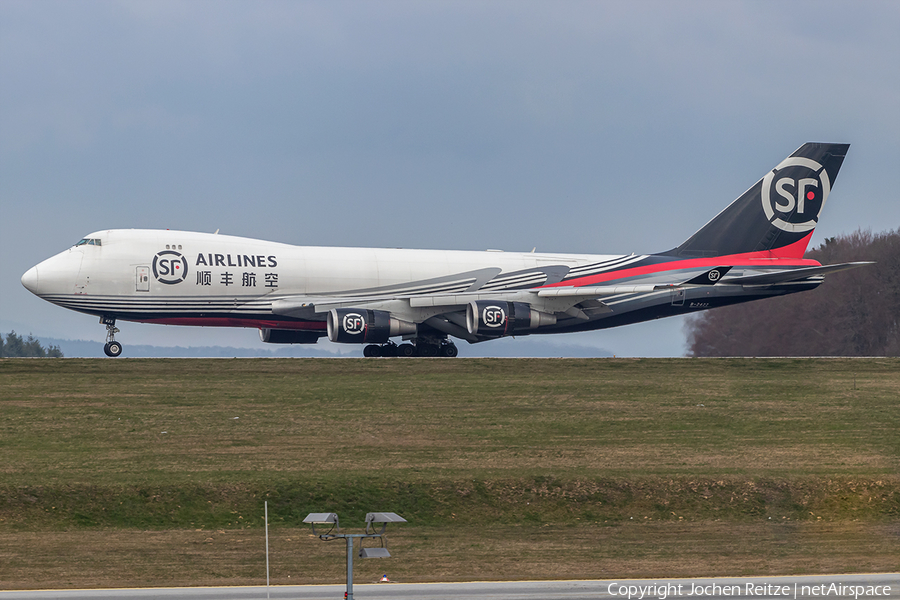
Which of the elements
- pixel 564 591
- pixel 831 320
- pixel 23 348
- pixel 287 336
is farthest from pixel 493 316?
pixel 23 348

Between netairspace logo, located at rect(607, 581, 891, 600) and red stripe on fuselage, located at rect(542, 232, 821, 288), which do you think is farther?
red stripe on fuselage, located at rect(542, 232, 821, 288)

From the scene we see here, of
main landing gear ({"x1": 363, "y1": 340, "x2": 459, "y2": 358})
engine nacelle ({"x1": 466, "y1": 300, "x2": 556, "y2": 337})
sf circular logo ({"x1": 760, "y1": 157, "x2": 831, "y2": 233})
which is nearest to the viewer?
engine nacelle ({"x1": 466, "y1": 300, "x2": 556, "y2": 337})

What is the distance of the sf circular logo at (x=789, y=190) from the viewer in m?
45.1

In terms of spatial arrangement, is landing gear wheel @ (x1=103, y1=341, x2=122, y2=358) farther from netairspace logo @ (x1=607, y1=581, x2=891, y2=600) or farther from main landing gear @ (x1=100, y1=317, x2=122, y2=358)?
netairspace logo @ (x1=607, y1=581, x2=891, y2=600)

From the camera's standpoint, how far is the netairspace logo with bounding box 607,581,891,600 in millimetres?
16875

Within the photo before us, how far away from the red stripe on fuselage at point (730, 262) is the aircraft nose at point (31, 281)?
21412 mm

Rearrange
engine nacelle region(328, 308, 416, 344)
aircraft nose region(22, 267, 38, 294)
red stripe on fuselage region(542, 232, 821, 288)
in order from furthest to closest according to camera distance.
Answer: red stripe on fuselage region(542, 232, 821, 288) < engine nacelle region(328, 308, 416, 344) < aircraft nose region(22, 267, 38, 294)

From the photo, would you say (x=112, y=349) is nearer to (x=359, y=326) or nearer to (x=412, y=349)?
(x=359, y=326)

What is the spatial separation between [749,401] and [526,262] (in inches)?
506

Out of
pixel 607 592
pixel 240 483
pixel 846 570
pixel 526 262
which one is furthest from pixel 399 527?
pixel 526 262

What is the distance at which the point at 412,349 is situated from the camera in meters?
42.7

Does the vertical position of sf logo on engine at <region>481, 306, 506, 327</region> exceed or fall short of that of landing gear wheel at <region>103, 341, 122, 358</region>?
it exceeds it

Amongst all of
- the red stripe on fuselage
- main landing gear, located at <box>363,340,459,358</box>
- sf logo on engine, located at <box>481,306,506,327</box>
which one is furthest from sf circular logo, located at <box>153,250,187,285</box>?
the red stripe on fuselage

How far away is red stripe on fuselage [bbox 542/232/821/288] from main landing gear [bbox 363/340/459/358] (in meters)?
6.23
